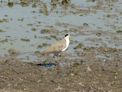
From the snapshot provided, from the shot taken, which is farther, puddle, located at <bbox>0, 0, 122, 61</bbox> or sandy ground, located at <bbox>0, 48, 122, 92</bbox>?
puddle, located at <bbox>0, 0, 122, 61</bbox>

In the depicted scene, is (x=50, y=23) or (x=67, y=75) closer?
(x=67, y=75)

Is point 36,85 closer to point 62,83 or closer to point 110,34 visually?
point 62,83

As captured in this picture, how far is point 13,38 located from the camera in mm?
21016

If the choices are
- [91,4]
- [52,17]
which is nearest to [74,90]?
[52,17]

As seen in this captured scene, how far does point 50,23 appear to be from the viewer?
81.3 ft

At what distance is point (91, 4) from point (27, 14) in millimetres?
5871

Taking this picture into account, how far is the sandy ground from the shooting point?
13.8 meters

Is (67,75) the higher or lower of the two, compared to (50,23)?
higher

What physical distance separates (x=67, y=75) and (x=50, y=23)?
32.2 feet

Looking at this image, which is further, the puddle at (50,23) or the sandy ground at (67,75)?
the puddle at (50,23)

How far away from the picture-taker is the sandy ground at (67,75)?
13789 mm

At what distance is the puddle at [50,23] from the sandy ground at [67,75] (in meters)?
1.45

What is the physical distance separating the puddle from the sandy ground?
145 centimetres

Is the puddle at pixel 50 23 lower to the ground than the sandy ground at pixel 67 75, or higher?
lower
